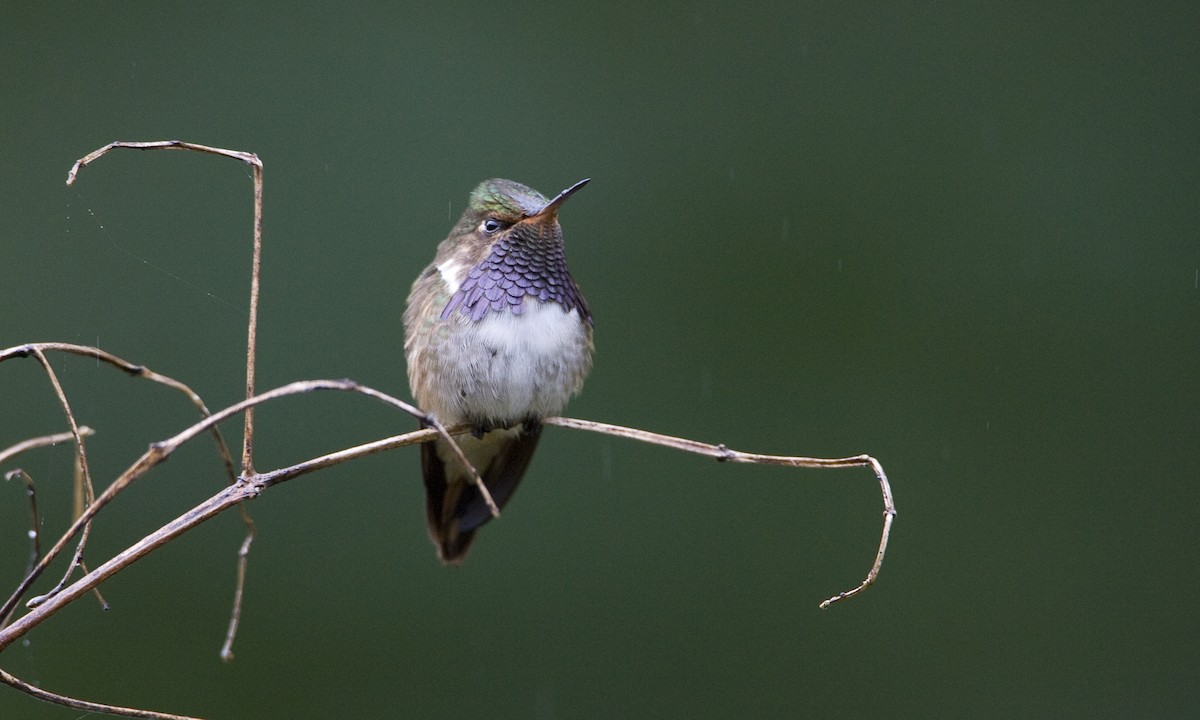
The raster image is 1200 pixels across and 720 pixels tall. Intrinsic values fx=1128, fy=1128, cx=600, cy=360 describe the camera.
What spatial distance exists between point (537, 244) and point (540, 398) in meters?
0.25

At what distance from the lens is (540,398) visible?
1824 millimetres

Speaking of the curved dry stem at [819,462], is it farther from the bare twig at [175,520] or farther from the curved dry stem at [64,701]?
the curved dry stem at [64,701]

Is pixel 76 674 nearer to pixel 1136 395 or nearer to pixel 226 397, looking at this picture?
pixel 226 397

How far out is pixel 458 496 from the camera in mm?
1985

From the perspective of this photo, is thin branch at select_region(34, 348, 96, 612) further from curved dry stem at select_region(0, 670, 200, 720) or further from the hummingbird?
→ the hummingbird

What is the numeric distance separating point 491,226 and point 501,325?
179 millimetres

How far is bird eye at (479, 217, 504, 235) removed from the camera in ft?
6.11

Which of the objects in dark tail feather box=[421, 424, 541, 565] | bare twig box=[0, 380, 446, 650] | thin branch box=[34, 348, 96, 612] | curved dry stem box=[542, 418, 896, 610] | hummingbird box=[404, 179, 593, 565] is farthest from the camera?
dark tail feather box=[421, 424, 541, 565]

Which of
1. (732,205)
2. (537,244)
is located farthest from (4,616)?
(732,205)

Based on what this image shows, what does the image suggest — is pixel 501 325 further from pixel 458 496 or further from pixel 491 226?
pixel 458 496

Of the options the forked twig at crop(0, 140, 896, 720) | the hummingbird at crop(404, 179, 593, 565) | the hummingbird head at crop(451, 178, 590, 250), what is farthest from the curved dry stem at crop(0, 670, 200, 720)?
the hummingbird head at crop(451, 178, 590, 250)

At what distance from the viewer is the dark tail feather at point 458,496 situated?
1965mm

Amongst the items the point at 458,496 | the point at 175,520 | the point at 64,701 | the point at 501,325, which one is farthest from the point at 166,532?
the point at 458,496

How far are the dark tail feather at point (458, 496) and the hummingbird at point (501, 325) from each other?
1cm
